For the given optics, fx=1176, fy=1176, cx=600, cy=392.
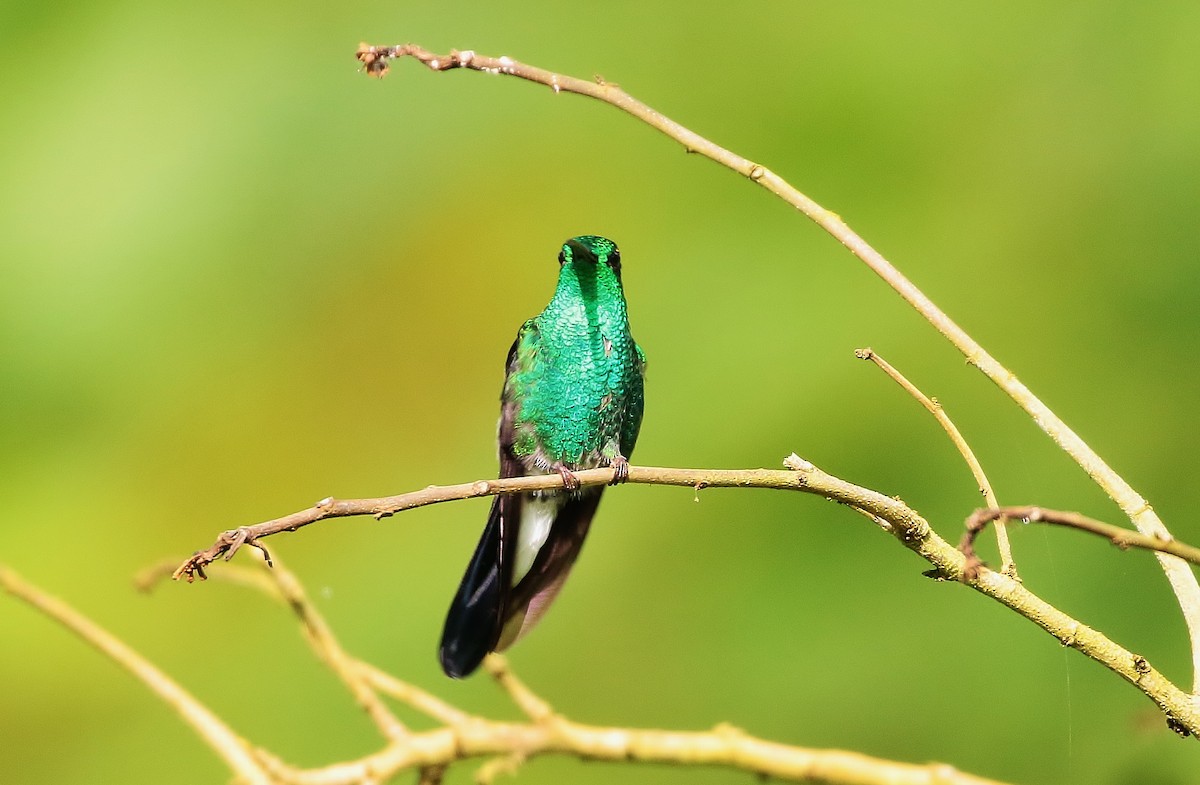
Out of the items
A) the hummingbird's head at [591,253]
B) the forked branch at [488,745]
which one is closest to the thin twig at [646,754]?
the forked branch at [488,745]

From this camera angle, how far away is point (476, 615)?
5.95 ft

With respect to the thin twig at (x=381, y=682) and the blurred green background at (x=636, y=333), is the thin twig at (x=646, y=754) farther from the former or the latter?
the blurred green background at (x=636, y=333)

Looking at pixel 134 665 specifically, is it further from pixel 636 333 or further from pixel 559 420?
pixel 636 333

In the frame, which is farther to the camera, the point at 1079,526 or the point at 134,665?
the point at 134,665

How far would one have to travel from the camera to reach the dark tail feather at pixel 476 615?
1784mm

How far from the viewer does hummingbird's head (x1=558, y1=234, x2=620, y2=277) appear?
1.76m

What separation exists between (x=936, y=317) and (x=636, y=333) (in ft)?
5.73

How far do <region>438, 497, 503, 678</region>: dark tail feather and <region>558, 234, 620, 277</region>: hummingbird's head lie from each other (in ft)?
1.31

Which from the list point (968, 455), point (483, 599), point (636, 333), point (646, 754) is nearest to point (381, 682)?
point (646, 754)

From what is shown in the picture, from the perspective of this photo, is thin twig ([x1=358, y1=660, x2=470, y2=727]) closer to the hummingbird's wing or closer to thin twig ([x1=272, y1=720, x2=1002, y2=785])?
thin twig ([x1=272, y1=720, x2=1002, y2=785])

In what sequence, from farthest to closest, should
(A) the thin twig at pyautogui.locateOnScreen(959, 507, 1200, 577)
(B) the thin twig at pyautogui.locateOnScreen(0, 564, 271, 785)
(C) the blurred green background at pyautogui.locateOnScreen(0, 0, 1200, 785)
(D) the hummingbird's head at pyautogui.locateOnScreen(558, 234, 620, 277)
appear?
(C) the blurred green background at pyautogui.locateOnScreen(0, 0, 1200, 785)
(D) the hummingbird's head at pyautogui.locateOnScreen(558, 234, 620, 277)
(B) the thin twig at pyautogui.locateOnScreen(0, 564, 271, 785)
(A) the thin twig at pyautogui.locateOnScreen(959, 507, 1200, 577)

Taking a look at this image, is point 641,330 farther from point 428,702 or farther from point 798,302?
point 428,702

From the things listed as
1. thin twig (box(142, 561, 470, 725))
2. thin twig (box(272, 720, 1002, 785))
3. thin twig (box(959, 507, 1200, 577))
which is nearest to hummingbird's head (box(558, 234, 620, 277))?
thin twig (box(142, 561, 470, 725))

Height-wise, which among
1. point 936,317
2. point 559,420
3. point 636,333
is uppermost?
point 636,333
